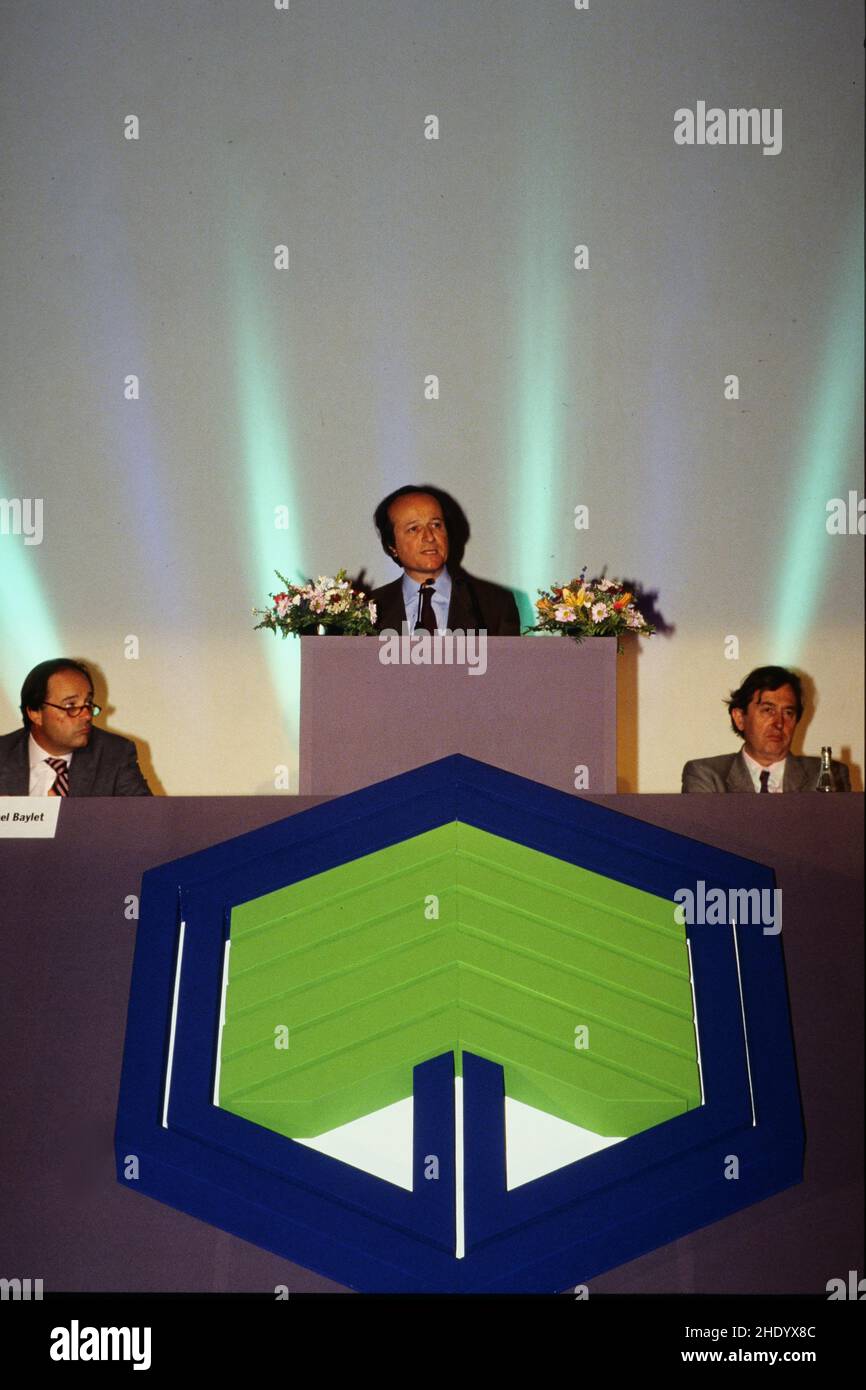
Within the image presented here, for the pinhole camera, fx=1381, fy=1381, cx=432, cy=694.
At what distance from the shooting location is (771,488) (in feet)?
17.4

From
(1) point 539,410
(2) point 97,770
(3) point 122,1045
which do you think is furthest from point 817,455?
(3) point 122,1045

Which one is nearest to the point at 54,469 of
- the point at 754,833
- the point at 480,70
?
the point at 480,70

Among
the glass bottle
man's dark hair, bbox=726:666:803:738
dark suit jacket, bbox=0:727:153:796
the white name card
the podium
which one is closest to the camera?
the white name card

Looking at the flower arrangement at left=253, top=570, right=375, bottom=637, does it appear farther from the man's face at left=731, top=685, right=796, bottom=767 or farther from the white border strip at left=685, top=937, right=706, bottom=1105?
the man's face at left=731, top=685, right=796, bottom=767

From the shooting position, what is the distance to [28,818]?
3.00 m

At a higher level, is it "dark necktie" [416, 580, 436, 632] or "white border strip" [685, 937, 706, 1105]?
"dark necktie" [416, 580, 436, 632]

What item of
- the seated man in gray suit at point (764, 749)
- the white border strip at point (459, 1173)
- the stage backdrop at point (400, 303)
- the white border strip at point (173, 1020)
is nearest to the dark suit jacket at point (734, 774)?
the seated man in gray suit at point (764, 749)

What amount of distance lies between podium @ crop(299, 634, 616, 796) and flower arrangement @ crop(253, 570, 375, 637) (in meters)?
0.19

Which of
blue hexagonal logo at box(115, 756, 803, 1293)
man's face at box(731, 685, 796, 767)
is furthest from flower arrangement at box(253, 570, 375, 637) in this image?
man's face at box(731, 685, 796, 767)

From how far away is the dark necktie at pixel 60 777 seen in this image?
13.7 feet

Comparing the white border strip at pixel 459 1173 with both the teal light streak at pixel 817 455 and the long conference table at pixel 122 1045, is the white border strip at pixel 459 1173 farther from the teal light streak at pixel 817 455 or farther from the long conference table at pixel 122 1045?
the teal light streak at pixel 817 455

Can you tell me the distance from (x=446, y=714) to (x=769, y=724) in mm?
1455

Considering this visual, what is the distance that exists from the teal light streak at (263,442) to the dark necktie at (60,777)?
47.7 inches

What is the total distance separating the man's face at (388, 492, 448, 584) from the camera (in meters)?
4.74
